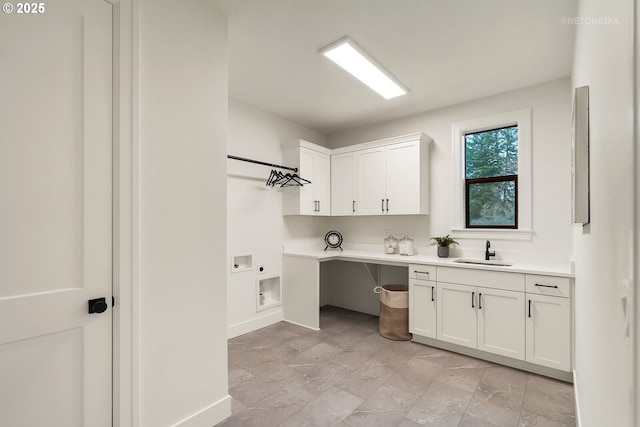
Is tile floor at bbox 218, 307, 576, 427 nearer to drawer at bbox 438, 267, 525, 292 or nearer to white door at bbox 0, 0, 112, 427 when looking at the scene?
drawer at bbox 438, 267, 525, 292

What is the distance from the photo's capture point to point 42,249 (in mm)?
1330

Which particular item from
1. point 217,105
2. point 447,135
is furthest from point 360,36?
point 447,135

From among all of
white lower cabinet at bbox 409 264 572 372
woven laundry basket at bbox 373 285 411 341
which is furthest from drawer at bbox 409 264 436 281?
woven laundry basket at bbox 373 285 411 341

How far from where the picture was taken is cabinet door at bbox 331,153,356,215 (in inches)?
161

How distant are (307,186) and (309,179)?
4.2 inches

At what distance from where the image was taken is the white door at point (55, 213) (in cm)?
125

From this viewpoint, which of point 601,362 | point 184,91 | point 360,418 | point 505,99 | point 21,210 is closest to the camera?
point 601,362

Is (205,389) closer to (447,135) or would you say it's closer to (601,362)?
(601,362)

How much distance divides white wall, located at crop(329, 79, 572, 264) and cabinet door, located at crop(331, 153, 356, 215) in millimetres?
622

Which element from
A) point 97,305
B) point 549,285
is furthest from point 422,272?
point 97,305

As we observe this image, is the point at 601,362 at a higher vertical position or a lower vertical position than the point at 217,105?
lower

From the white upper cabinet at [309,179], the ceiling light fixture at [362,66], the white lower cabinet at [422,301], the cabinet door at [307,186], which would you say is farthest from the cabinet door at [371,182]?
the white lower cabinet at [422,301]

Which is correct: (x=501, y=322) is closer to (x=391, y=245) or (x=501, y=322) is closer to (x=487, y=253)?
(x=487, y=253)

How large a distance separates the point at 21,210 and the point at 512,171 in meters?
3.96
